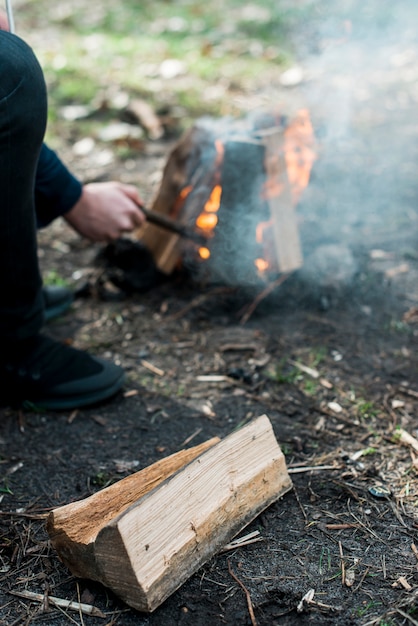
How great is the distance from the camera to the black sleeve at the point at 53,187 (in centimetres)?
275

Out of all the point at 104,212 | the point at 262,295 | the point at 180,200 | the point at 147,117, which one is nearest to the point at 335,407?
the point at 262,295

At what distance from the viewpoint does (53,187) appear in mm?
2795

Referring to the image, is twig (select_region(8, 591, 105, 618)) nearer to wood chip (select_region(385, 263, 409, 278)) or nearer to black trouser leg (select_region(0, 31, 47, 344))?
black trouser leg (select_region(0, 31, 47, 344))

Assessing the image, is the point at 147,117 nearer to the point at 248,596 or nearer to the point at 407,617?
the point at 248,596

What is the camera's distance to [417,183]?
4.20m

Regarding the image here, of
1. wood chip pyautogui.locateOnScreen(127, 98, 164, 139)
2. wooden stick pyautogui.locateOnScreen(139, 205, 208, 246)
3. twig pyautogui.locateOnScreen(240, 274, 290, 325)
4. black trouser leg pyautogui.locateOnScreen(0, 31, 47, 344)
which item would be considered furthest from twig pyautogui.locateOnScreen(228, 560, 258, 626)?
wood chip pyautogui.locateOnScreen(127, 98, 164, 139)

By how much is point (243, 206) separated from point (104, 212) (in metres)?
0.65

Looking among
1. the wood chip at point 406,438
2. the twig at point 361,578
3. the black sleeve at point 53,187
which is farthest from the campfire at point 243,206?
the twig at point 361,578

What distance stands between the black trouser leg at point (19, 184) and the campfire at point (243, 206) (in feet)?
2.94

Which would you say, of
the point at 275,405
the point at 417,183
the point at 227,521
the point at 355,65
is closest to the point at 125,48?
the point at 355,65

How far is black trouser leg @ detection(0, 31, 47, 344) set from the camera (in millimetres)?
2088

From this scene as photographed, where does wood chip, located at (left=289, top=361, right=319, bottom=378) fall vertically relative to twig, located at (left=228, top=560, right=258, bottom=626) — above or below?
below

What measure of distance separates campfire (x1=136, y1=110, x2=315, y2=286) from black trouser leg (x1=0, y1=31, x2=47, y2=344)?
2.94ft

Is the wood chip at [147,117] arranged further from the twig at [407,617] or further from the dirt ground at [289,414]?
the twig at [407,617]
